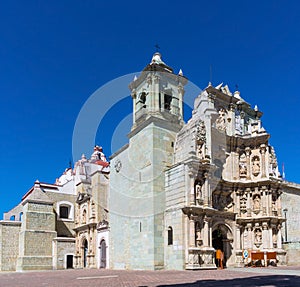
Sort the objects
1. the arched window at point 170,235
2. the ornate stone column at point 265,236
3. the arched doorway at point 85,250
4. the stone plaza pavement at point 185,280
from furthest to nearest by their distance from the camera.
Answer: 1. the arched doorway at point 85,250
2. the ornate stone column at point 265,236
3. the arched window at point 170,235
4. the stone plaza pavement at point 185,280

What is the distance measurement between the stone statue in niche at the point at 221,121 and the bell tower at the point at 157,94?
3000mm

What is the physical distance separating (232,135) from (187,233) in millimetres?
10100

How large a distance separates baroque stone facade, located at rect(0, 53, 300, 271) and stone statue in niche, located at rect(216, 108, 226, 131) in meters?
0.09

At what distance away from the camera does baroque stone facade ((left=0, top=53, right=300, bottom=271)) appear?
23.4 meters

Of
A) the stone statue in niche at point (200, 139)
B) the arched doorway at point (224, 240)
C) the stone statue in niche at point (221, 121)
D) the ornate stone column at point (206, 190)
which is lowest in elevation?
the arched doorway at point (224, 240)

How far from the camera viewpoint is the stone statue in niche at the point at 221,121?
95.7ft

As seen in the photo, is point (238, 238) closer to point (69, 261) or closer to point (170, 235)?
point (170, 235)

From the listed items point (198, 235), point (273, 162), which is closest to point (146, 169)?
point (198, 235)

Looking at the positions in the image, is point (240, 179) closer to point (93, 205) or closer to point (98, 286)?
point (93, 205)

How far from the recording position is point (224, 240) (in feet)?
85.7

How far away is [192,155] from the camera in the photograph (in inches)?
929

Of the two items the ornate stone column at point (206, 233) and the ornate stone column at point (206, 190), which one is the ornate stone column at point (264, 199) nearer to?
the ornate stone column at point (206, 190)

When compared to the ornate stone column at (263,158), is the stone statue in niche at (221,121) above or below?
above

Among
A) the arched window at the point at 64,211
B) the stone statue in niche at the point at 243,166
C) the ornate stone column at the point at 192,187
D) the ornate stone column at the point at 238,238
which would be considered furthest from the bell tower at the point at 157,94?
the arched window at the point at 64,211
